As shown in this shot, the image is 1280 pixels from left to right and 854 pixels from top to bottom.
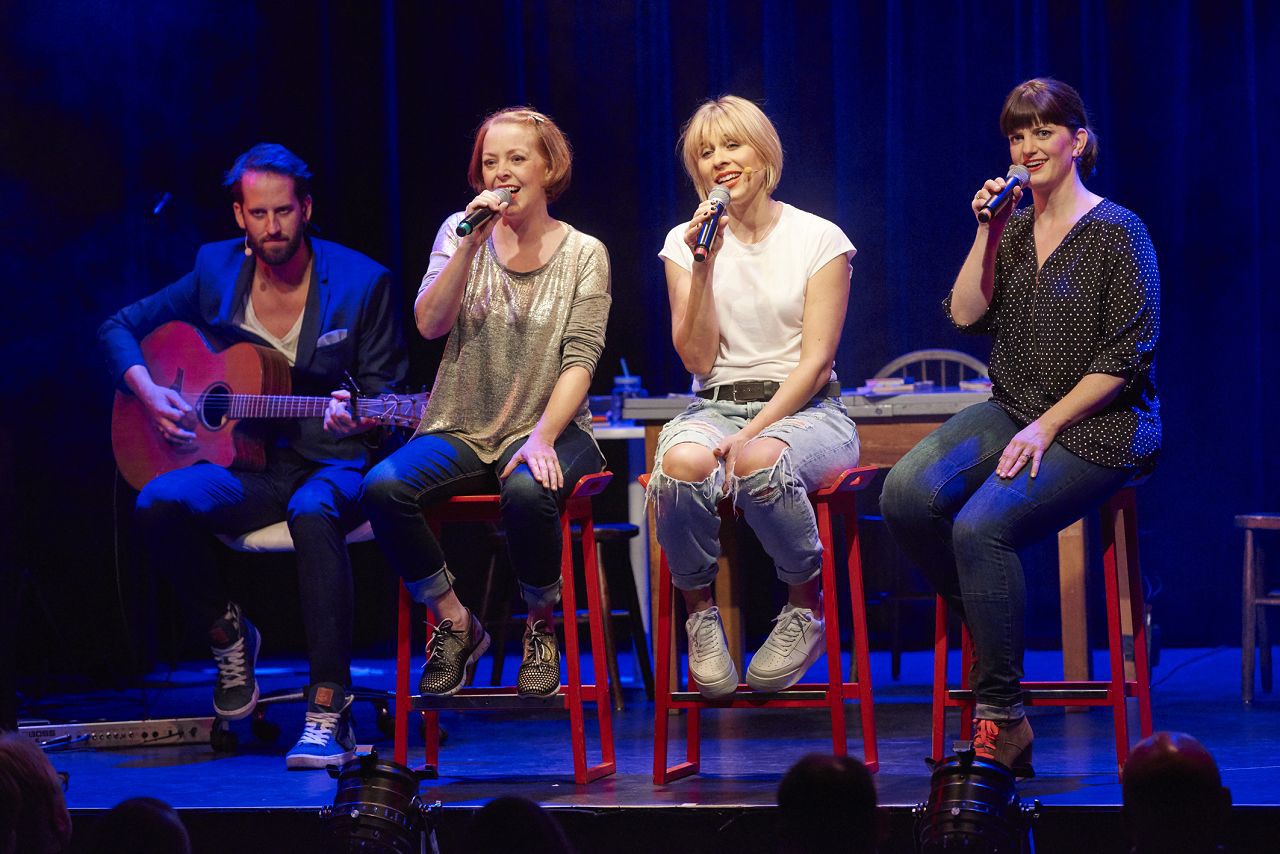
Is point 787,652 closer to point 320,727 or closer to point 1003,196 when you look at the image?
point 1003,196

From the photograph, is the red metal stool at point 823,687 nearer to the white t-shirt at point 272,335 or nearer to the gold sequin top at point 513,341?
the gold sequin top at point 513,341

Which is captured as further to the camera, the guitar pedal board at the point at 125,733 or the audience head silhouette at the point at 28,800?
the guitar pedal board at the point at 125,733

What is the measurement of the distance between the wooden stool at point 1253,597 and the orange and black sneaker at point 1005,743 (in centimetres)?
150

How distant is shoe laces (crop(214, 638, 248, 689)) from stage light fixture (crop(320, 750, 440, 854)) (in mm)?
1374

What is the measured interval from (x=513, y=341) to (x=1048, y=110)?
49.8 inches

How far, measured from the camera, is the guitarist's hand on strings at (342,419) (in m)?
3.70

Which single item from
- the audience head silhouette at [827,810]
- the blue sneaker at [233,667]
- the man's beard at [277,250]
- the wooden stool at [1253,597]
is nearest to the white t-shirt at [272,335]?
the man's beard at [277,250]

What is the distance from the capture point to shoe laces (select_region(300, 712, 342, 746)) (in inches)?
135

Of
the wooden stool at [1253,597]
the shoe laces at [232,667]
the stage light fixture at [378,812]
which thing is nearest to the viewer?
the stage light fixture at [378,812]

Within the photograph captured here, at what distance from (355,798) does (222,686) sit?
4.82 feet

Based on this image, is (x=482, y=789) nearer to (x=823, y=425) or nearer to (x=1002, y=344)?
(x=823, y=425)

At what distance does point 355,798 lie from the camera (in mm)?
2334

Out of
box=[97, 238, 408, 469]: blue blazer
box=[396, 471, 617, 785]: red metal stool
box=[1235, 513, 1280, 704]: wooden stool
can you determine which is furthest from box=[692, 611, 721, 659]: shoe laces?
box=[1235, 513, 1280, 704]: wooden stool

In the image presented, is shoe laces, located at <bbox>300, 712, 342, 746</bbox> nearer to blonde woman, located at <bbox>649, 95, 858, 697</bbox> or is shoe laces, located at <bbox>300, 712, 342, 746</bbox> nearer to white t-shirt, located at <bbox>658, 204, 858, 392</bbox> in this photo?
blonde woman, located at <bbox>649, 95, 858, 697</bbox>
